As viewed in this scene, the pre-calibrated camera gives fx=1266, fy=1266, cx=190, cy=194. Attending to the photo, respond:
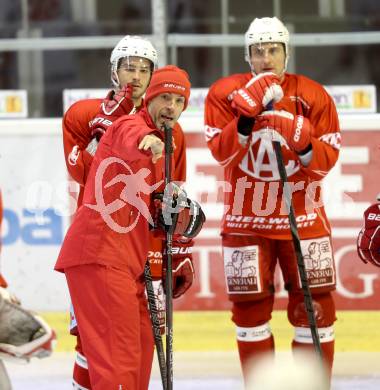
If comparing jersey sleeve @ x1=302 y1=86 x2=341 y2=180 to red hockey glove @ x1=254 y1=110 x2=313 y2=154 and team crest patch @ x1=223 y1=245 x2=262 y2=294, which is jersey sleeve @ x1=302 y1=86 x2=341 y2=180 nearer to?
red hockey glove @ x1=254 y1=110 x2=313 y2=154

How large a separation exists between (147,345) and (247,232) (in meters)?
0.84

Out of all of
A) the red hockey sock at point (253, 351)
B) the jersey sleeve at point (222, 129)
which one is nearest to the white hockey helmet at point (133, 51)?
the jersey sleeve at point (222, 129)

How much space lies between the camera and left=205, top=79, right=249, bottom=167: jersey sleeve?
4.57 meters

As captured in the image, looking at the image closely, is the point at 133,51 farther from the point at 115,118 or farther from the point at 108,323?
the point at 108,323

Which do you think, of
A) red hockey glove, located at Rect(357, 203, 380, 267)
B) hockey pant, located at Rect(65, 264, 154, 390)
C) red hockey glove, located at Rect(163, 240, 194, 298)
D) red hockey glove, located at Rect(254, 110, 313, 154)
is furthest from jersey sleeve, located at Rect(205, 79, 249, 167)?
hockey pant, located at Rect(65, 264, 154, 390)

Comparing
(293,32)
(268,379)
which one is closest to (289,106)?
(268,379)

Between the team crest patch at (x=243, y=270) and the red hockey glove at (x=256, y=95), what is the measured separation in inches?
22.3

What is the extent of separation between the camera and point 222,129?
15.4 feet

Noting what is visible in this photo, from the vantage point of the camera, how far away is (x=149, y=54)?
4527 millimetres

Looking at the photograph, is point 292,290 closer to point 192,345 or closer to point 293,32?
point 192,345

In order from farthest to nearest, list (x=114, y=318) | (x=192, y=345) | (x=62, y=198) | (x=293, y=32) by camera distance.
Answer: (x=293, y=32) → (x=62, y=198) → (x=192, y=345) → (x=114, y=318)

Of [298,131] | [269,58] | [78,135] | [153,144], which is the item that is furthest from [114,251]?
[269,58]

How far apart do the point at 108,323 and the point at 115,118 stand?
0.86m

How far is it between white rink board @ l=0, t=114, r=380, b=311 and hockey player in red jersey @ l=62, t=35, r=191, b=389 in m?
1.52
